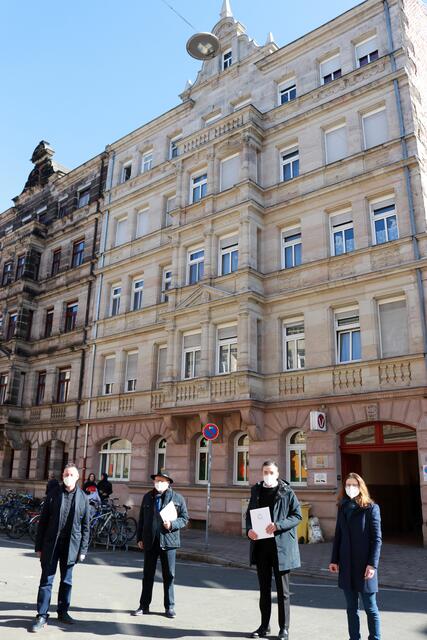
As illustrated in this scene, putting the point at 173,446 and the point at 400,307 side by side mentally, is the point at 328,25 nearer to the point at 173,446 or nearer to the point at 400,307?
the point at 400,307

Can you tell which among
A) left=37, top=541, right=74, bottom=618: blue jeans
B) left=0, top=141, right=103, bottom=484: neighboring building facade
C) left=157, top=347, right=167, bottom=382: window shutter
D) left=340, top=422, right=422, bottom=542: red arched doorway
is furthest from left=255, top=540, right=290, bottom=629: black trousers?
left=0, top=141, right=103, bottom=484: neighboring building facade

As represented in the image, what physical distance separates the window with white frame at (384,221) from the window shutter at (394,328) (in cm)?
211

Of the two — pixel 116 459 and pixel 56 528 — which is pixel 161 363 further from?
pixel 56 528

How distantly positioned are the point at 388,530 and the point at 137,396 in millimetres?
10521

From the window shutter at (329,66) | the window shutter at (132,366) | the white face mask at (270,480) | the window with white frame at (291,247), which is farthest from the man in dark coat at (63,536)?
the window shutter at (329,66)

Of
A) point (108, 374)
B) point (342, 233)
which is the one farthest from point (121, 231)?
point (342, 233)

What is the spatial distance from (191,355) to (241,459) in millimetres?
4188

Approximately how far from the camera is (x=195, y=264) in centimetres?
2152

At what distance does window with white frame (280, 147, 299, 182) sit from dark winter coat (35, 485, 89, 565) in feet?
51.3

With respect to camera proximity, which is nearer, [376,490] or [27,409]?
[376,490]

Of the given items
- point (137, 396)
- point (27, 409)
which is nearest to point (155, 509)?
point (137, 396)

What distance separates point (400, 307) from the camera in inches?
637

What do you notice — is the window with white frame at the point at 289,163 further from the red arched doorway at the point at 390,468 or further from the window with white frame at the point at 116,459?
the window with white frame at the point at 116,459

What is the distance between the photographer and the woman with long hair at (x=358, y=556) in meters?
5.50
